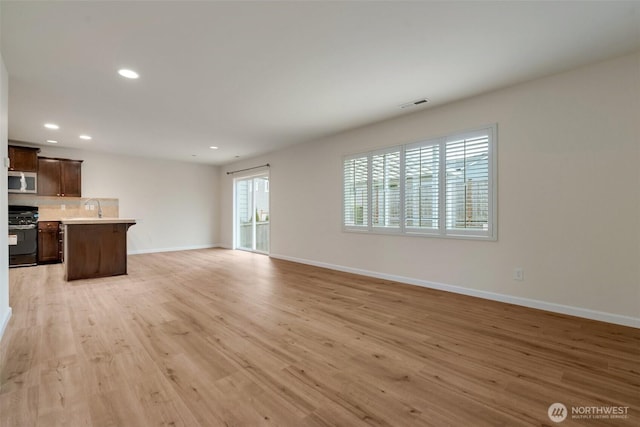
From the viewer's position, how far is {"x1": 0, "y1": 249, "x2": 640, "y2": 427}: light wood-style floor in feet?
5.23

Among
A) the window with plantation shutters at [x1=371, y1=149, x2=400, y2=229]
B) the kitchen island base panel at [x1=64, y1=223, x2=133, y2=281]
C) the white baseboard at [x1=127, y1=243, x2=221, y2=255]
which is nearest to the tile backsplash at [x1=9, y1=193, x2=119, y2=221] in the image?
the white baseboard at [x1=127, y1=243, x2=221, y2=255]

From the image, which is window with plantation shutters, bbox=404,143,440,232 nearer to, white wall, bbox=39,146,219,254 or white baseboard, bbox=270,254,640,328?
white baseboard, bbox=270,254,640,328

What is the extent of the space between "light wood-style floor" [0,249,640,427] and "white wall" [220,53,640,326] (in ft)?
1.16

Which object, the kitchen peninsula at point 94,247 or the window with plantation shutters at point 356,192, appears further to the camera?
the window with plantation shutters at point 356,192

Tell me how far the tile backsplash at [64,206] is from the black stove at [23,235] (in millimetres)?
426

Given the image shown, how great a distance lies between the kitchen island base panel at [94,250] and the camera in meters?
4.59

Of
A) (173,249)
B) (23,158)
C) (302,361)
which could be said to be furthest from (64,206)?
(302,361)

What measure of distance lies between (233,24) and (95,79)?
6.55 ft

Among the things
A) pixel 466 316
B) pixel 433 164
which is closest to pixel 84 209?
pixel 433 164

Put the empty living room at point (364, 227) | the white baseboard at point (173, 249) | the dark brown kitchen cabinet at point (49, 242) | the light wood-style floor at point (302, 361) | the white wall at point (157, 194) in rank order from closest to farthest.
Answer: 1. the light wood-style floor at point (302, 361)
2. the empty living room at point (364, 227)
3. the dark brown kitchen cabinet at point (49, 242)
4. the white wall at point (157, 194)
5. the white baseboard at point (173, 249)

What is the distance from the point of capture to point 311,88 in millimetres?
3445

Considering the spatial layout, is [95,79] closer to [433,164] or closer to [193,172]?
[433,164]

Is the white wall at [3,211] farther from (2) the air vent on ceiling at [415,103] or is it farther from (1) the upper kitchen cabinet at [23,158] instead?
(2) the air vent on ceiling at [415,103]

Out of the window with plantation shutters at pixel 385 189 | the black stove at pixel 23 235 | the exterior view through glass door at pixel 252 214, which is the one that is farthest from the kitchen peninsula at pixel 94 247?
the window with plantation shutters at pixel 385 189
